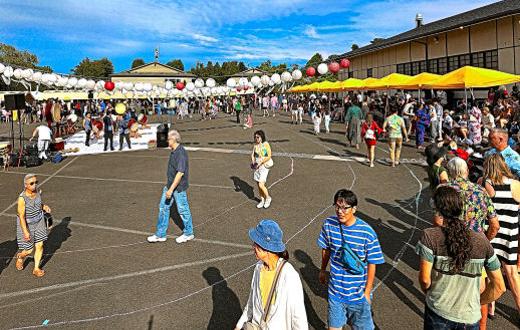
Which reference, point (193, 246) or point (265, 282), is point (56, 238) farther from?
point (265, 282)

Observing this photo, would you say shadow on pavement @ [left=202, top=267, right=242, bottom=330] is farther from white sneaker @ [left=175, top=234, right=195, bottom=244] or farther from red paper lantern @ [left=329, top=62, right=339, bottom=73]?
red paper lantern @ [left=329, top=62, right=339, bottom=73]

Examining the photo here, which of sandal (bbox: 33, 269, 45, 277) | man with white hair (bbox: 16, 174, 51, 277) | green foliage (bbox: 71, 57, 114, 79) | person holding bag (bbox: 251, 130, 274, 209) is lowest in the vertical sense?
sandal (bbox: 33, 269, 45, 277)

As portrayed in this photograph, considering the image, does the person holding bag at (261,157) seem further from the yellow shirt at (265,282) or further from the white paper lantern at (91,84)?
the white paper lantern at (91,84)

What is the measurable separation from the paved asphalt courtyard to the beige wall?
1250 centimetres

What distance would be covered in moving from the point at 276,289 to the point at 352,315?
39.6 inches

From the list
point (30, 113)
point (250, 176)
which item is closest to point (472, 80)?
point (250, 176)

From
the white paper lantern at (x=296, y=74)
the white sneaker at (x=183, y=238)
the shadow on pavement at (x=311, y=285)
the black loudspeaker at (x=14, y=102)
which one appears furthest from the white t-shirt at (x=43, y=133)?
the shadow on pavement at (x=311, y=285)

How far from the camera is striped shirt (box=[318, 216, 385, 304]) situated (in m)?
3.21

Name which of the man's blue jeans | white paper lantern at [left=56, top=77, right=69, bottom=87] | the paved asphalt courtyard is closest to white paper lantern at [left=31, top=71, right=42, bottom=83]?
white paper lantern at [left=56, top=77, right=69, bottom=87]

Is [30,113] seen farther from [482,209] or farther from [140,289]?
[482,209]

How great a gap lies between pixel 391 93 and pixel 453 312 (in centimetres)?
3131

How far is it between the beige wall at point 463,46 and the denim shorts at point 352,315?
70.8 ft

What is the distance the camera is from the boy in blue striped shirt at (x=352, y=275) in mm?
3209

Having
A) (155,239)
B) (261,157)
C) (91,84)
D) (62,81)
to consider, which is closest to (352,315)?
(155,239)
